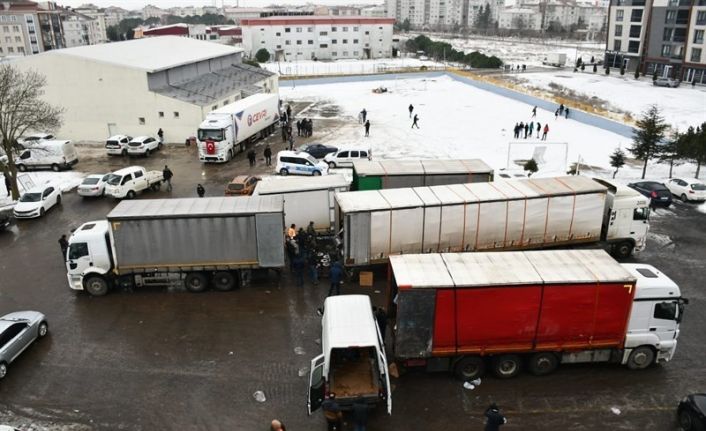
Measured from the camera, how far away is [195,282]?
1736cm

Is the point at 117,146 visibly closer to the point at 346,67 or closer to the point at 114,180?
the point at 114,180

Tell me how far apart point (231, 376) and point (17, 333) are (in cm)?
582

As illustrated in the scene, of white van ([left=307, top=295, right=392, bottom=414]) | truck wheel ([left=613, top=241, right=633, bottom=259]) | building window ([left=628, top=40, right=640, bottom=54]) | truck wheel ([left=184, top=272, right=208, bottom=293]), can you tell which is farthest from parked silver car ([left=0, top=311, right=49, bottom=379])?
building window ([left=628, top=40, right=640, bottom=54])

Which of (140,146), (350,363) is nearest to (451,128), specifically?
(140,146)

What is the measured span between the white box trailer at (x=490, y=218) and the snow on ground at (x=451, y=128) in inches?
458

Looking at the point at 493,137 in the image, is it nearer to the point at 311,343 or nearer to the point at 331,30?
the point at 311,343

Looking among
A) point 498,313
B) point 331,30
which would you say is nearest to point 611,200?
point 498,313

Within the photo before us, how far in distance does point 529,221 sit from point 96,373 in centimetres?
1422

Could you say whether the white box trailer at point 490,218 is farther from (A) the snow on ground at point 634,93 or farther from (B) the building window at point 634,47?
(B) the building window at point 634,47

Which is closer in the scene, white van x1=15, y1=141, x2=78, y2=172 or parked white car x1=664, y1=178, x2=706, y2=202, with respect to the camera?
parked white car x1=664, y1=178, x2=706, y2=202

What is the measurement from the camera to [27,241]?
2205cm

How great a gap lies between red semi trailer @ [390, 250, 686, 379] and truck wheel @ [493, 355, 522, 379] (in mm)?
24

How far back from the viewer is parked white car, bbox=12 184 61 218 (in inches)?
955

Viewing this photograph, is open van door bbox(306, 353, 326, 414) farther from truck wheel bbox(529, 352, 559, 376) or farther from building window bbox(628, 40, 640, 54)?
building window bbox(628, 40, 640, 54)
